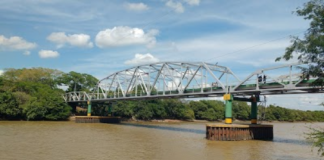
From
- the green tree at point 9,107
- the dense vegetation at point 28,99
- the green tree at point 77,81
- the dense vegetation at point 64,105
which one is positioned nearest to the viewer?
the green tree at point 9,107

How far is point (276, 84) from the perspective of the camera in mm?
41344

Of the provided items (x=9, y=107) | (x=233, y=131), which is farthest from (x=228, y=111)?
(x=9, y=107)

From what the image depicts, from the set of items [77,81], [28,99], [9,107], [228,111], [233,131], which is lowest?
[233,131]

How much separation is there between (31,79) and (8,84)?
21379 mm

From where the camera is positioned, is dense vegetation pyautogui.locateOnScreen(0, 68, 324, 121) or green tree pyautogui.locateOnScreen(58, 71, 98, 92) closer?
dense vegetation pyautogui.locateOnScreen(0, 68, 324, 121)

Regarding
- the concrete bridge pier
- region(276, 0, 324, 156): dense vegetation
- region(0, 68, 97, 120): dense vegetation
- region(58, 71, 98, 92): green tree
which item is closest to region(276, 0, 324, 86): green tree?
region(276, 0, 324, 156): dense vegetation

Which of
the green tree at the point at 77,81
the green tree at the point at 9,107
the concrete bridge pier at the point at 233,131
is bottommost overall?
the concrete bridge pier at the point at 233,131

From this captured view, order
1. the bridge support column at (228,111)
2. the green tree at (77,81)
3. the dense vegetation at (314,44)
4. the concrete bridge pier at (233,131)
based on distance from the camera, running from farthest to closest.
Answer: the green tree at (77,81) → the bridge support column at (228,111) → the concrete bridge pier at (233,131) → the dense vegetation at (314,44)

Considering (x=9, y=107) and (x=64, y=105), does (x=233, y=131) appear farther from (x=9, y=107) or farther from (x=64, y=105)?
(x=64, y=105)

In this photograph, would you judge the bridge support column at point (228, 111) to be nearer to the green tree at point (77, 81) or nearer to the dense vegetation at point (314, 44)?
the dense vegetation at point (314, 44)

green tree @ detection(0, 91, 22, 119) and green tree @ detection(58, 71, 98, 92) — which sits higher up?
green tree @ detection(58, 71, 98, 92)

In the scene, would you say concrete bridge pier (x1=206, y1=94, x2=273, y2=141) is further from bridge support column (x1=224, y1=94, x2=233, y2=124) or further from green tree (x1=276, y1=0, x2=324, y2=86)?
green tree (x1=276, y1=0, x2=324, y2=86)

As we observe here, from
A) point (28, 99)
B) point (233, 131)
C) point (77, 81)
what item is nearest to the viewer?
point (233, 131)

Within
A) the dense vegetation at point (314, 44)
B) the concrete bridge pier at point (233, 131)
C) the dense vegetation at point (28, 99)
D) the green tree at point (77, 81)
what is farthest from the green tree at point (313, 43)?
the green tree at point (77, 81)
